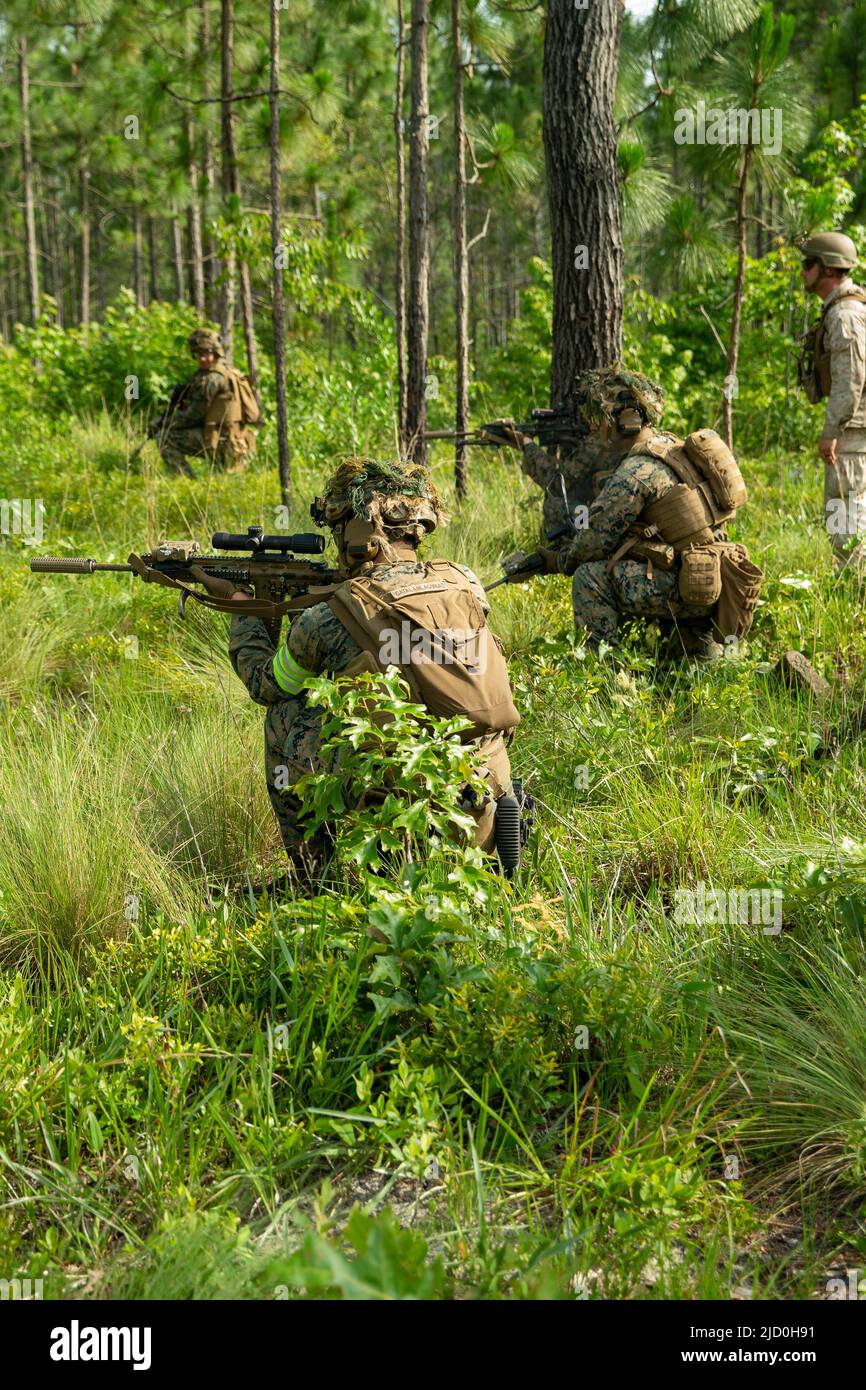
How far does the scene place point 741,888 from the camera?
3.33 metres

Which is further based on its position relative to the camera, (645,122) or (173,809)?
(645,122)

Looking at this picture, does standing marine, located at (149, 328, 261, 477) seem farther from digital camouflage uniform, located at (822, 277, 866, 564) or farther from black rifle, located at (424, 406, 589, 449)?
digital camouflage uniform, located at (822, 277, 866, 564)

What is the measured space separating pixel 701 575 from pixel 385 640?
6.71 feet

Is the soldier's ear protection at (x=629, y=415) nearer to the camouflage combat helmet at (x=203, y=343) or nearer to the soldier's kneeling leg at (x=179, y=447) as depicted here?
the soldier's kneeling leg at (x=179, y=447)

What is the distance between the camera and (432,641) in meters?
3.18

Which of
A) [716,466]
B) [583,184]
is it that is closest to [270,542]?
[716,466]

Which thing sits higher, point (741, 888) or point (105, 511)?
point (105, 511)

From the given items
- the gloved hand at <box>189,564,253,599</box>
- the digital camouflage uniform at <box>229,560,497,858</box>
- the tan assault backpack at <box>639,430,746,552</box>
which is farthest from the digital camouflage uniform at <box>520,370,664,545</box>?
the digital camouflage uniform at <box>229,560,497,858</box>

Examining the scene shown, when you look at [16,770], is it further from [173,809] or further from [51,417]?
[51,417]

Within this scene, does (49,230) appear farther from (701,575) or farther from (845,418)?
(701,575)

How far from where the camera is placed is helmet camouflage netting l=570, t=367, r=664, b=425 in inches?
200

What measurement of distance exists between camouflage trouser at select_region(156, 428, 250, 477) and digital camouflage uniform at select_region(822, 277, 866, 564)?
202 inches

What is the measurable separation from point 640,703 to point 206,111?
1335 centimetres

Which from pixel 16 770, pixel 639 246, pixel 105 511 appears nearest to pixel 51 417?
pixel 105 511
